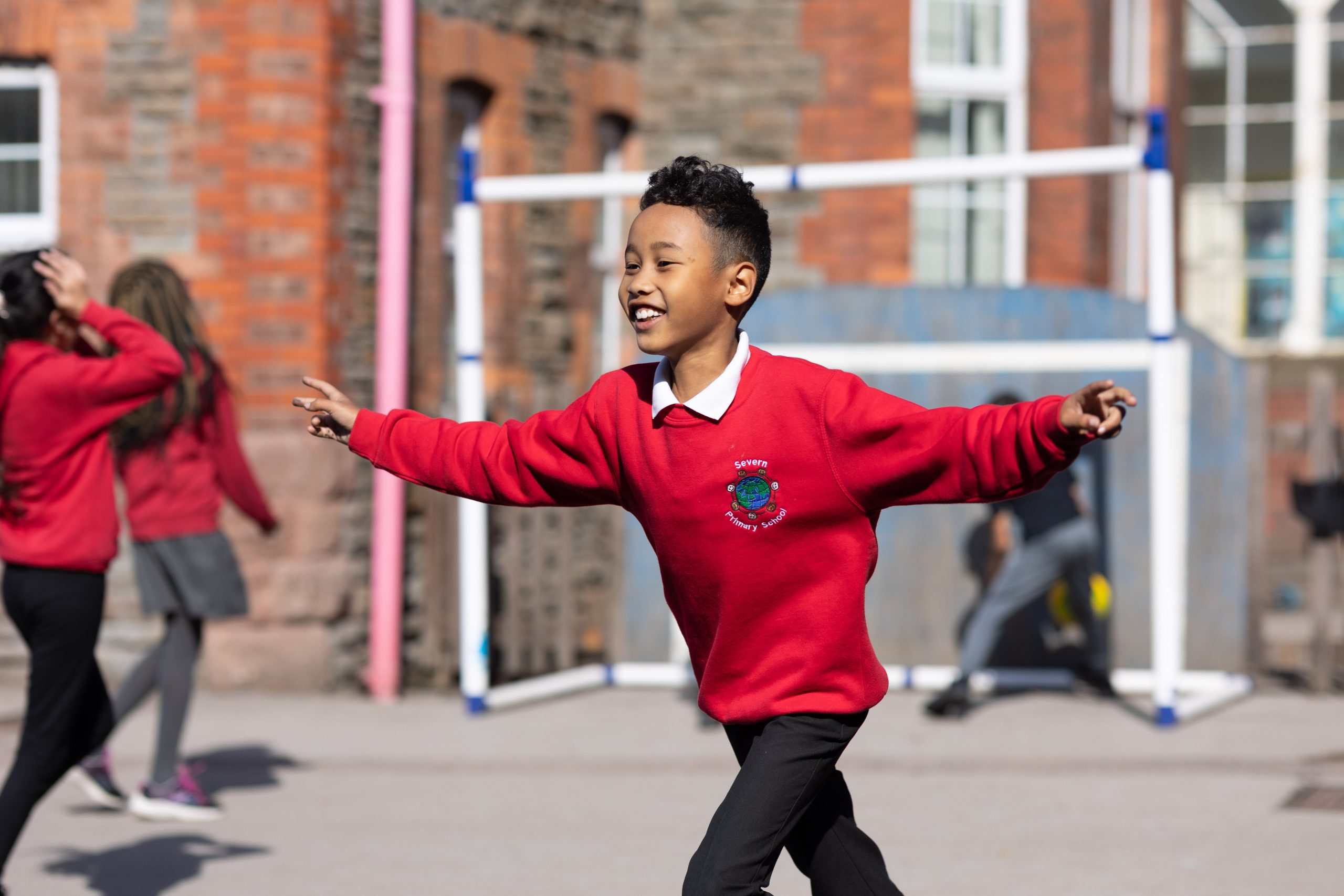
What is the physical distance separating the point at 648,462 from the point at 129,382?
2154mm

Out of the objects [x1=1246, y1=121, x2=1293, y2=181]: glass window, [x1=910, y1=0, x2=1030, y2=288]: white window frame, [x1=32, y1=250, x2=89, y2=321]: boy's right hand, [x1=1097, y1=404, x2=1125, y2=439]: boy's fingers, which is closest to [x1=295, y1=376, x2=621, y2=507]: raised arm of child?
[x1=1097, y1=404, x2=1125, y2=439]: boy's fingers

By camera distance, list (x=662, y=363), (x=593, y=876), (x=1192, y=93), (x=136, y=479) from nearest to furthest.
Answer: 1. (x=662, y=363)
2. (x=593, y=876)
3. (x=136, y=479)
4. (x=1192, y=93)

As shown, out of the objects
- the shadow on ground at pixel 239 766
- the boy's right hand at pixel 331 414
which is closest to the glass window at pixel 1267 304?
the shadow on ground at pixel 239 766

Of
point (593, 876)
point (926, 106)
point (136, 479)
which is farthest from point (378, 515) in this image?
point (926, 106)

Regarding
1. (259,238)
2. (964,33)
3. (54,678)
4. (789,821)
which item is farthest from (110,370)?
(964,33)

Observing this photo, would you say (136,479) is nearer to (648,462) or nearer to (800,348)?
(648,462)

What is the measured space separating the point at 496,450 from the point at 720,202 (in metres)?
0.72

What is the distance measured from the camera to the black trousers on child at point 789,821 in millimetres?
3299

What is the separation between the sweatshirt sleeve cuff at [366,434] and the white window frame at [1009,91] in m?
8.98

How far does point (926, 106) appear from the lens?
12.3 metres

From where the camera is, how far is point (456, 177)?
10719mm

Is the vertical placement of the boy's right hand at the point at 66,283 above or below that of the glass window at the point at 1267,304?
below

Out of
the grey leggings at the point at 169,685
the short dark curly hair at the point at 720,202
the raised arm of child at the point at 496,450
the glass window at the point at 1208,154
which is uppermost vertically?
the glass window at the point at 1208,154

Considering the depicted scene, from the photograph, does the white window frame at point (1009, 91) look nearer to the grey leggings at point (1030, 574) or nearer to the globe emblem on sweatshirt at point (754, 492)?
the grey leggings at point (1030, 574)
